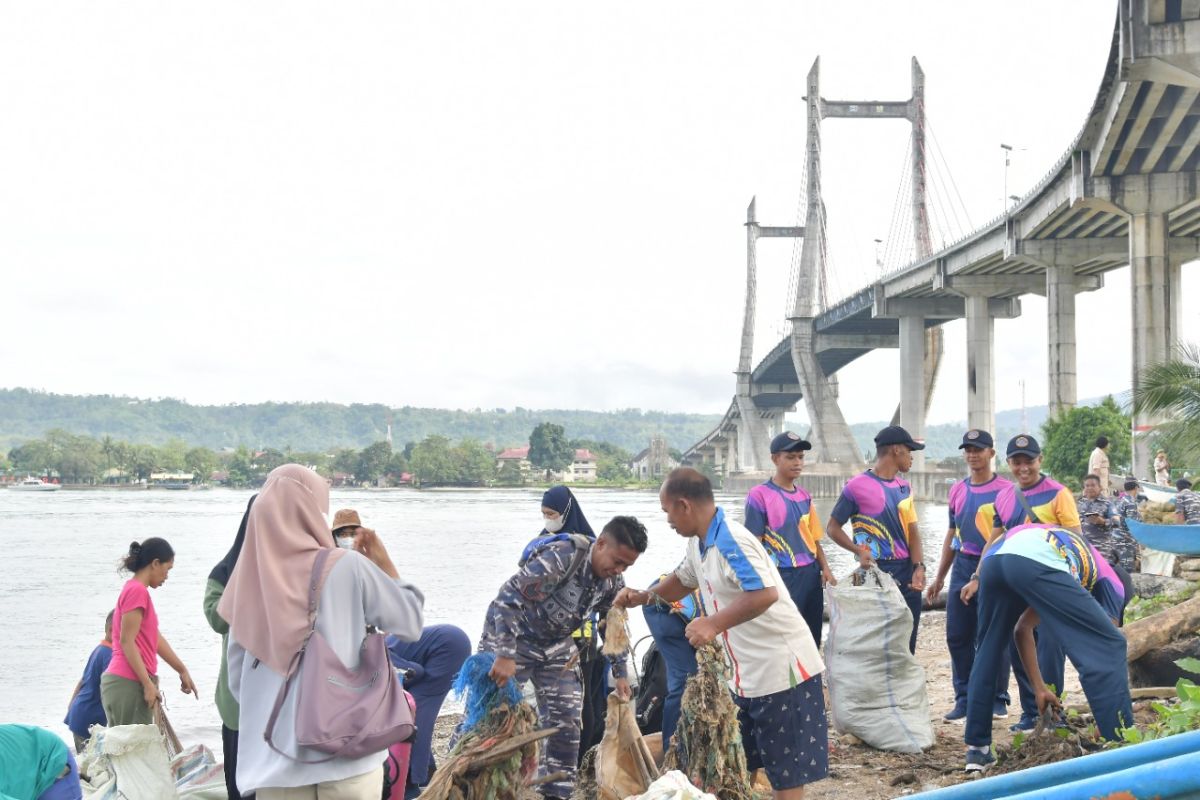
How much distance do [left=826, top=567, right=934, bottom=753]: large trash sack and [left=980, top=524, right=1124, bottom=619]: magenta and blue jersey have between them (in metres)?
0.98

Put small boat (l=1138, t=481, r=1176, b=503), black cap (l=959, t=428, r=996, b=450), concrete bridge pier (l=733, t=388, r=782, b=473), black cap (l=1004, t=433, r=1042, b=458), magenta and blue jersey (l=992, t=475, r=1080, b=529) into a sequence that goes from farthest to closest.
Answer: concrete bridge pier (l=733, t=388, r=782, b=473) < small boat (l=1138, t=481, r=1176, b=503) < black cap (l=959, t=428, r=996, b=450) < black cap (l=1004, t=433, r=1042, b=458) < magenta and blue jersey (l=992, t=475, r=1080, b=529)

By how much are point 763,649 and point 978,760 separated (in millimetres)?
1260

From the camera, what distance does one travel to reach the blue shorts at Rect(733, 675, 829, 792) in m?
3.88

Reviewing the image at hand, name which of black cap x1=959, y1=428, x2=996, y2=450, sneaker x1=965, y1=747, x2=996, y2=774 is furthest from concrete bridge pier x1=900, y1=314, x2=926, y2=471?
sneaker x1=965, y1=747, x2=996, y2=774

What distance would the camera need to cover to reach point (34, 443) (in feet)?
352

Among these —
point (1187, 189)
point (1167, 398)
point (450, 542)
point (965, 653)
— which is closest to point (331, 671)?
point (965, 653)

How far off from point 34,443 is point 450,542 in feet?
284

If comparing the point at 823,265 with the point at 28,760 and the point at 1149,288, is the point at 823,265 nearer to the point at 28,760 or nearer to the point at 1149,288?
the point at 1149,288

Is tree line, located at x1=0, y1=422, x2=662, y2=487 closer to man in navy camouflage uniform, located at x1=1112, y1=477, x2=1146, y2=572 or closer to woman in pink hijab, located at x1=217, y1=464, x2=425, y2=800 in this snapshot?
man in navy camouflage uniform, located at x1=1112, y1=477, x2=1146, y2=572

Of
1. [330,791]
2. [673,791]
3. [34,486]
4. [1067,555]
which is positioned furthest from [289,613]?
[34,486]

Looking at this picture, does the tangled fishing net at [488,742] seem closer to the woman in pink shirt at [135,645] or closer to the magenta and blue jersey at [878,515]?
the woman in pink shirt at [135,645]

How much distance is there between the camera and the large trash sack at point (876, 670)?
5277 millimetres

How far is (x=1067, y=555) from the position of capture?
4.31 metres

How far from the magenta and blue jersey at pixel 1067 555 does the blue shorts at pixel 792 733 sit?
916 millimetres
